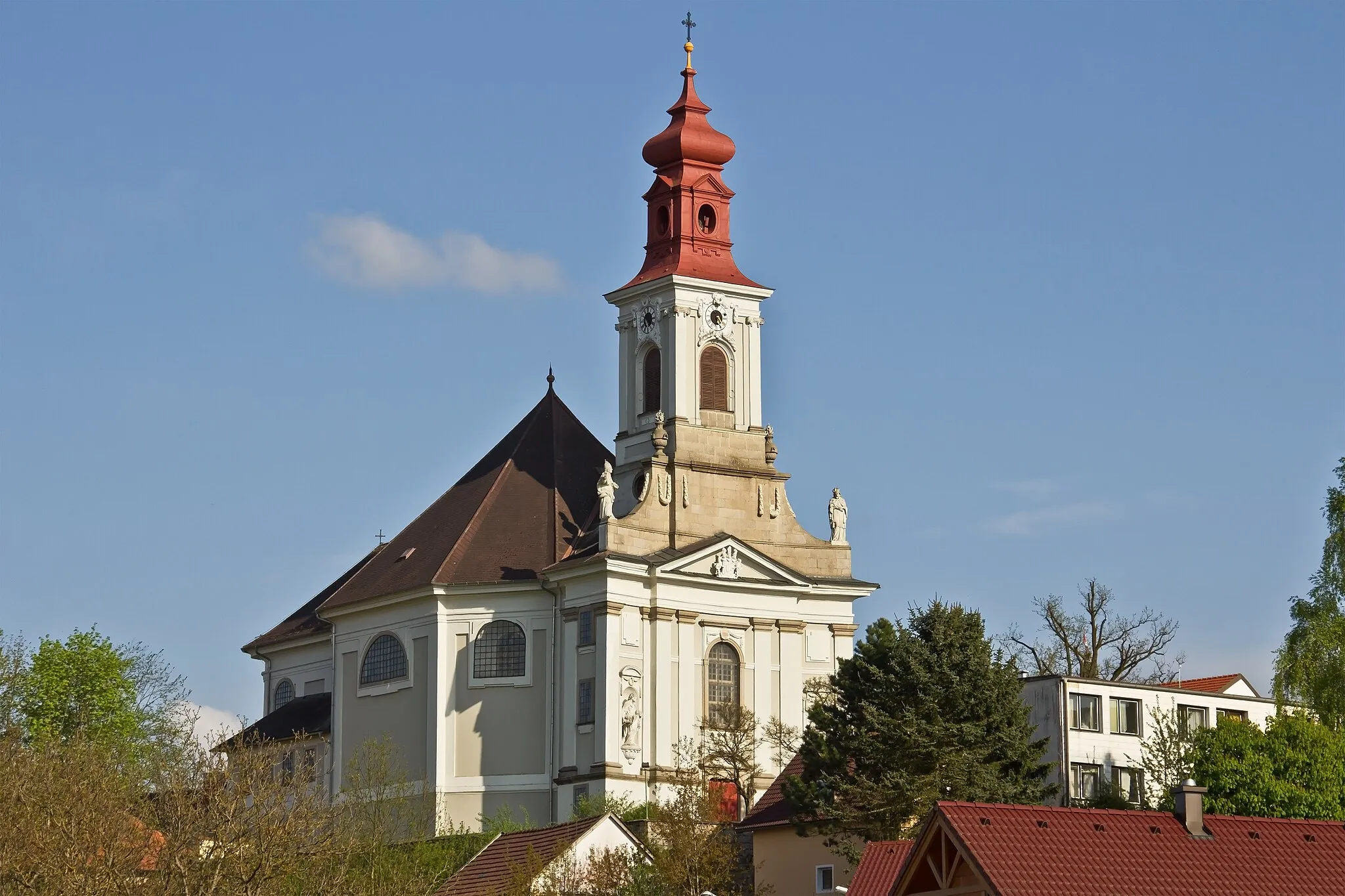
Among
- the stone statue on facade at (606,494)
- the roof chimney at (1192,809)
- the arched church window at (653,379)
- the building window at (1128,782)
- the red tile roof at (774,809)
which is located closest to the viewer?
the roof chimney at (1192,809)

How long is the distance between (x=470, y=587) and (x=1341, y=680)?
2687 centimetres

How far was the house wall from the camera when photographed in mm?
64438

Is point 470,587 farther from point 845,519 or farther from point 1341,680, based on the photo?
point 1341,680

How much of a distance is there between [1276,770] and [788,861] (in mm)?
12006

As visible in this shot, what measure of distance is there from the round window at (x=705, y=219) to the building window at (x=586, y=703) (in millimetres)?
15569

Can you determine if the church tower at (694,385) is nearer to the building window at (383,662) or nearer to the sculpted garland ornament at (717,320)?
the sculpted garland ornament at (717,320)

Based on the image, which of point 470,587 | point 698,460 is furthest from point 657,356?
point 470,587

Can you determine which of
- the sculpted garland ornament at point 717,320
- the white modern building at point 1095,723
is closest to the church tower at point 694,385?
the sculpted garland ornament at point 717,320

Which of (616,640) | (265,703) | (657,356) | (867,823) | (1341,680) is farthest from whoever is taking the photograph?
(265,703)

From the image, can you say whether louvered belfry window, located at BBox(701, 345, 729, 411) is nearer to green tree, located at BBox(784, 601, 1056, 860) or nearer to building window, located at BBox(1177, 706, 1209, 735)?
building window, located at BBox(1177, 706, 1209, 735)

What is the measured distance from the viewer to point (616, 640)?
8006 centimetres

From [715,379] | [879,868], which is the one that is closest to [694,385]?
[715,379]

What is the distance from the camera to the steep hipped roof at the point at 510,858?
62531mm

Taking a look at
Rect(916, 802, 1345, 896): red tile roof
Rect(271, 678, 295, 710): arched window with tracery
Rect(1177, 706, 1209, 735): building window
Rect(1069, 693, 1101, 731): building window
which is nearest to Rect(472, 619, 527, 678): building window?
Rect(271, 678, 295, 710): arched window with tracery
